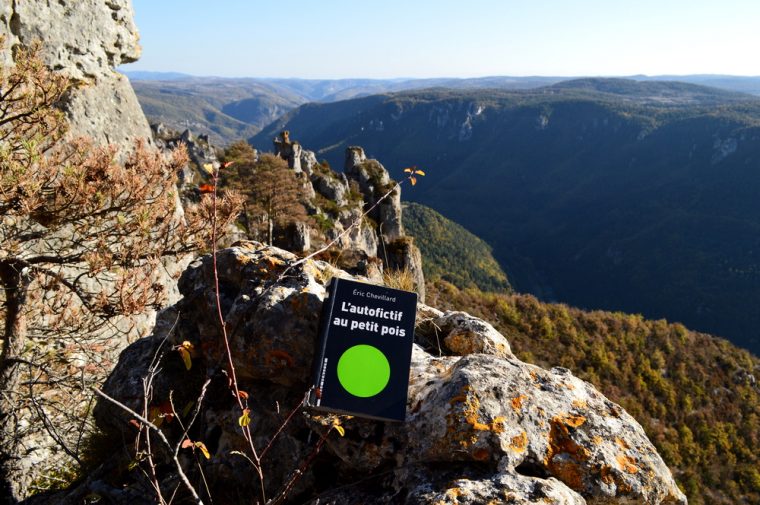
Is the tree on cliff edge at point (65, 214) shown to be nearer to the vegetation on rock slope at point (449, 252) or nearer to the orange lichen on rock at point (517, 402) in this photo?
the orange lichen on rock at point (517, 402)

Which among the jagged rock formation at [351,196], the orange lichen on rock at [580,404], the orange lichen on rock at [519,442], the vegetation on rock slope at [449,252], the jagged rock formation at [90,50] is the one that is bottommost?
the vegetation on rock slope at [449,252]

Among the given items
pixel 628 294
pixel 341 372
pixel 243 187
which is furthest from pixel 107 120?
pixel 628 294

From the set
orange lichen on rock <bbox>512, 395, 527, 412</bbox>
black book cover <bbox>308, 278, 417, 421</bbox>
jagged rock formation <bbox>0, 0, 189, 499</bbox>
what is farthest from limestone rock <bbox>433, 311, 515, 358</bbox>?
jagged rock formation <bbox>0, 0, 189, 499</bbox>

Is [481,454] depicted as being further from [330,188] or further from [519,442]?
[330,188]

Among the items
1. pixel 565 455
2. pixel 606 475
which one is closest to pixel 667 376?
pixel 606 475

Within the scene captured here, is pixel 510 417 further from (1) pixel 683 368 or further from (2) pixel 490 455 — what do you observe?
(1) pixel 683 368

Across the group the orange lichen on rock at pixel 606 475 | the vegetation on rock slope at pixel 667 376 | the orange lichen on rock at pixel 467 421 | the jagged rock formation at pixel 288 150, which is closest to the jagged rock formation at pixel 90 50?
the orange lichen on rock at pixel 467 421

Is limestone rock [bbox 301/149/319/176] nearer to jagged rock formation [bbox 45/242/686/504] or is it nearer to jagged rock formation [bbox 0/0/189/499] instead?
jagged rock formation [bbox 0/0/189/499]
